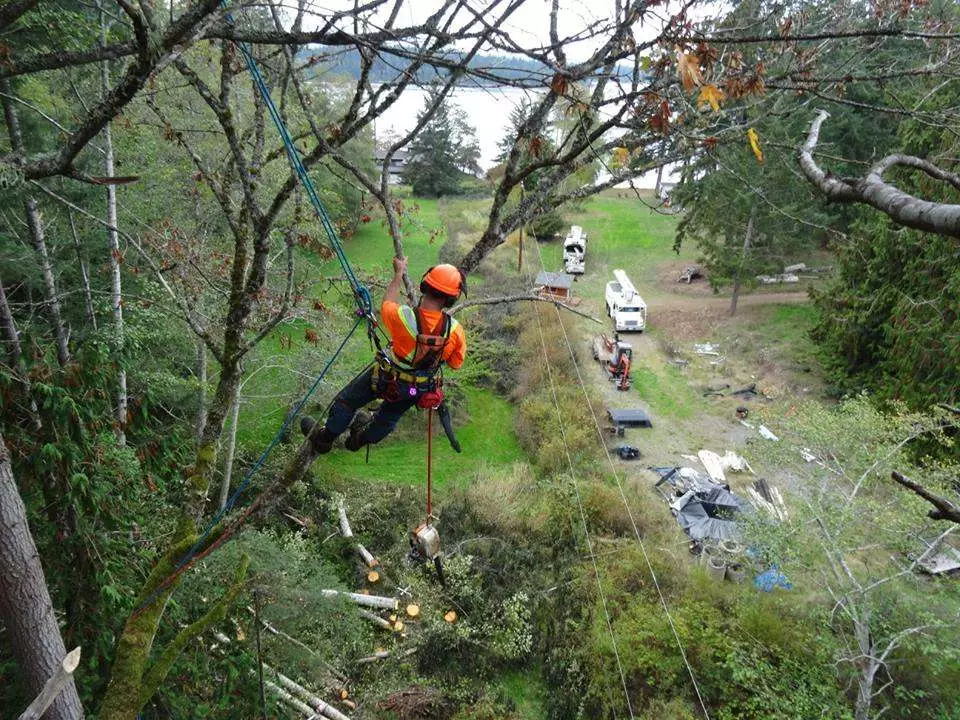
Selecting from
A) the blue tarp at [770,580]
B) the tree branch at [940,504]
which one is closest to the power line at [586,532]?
the blue tarp at [770,580]

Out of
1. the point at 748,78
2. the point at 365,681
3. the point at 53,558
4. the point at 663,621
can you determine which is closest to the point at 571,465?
the point at 663,621

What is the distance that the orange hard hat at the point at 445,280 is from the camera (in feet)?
12.7

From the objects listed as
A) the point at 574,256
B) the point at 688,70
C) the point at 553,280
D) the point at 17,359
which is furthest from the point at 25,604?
the point at 574,256

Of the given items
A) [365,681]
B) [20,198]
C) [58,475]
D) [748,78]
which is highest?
[748,78]

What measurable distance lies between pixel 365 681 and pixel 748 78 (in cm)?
986

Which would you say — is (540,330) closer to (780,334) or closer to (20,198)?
(780,334)

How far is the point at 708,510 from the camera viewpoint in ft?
39.8

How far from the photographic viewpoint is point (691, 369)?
1884 cm

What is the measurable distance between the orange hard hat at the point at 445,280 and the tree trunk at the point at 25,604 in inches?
105

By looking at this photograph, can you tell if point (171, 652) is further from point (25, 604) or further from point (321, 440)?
point (321, 440)

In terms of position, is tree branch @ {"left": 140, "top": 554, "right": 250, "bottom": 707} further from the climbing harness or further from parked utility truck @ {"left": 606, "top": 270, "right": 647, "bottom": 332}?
parked utility truck @ {"left": 606, "top": 270, "right": 647, "bottom": 332}

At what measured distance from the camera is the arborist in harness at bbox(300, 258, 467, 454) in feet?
12.7

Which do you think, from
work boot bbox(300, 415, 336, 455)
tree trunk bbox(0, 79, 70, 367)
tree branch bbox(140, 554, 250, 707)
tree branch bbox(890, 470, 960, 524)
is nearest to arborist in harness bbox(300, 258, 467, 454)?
work boot bbox(300, 415, 336, 455)

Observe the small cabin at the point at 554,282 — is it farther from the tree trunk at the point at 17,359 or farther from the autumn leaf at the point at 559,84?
the autumn leaf at the point at 559,84
